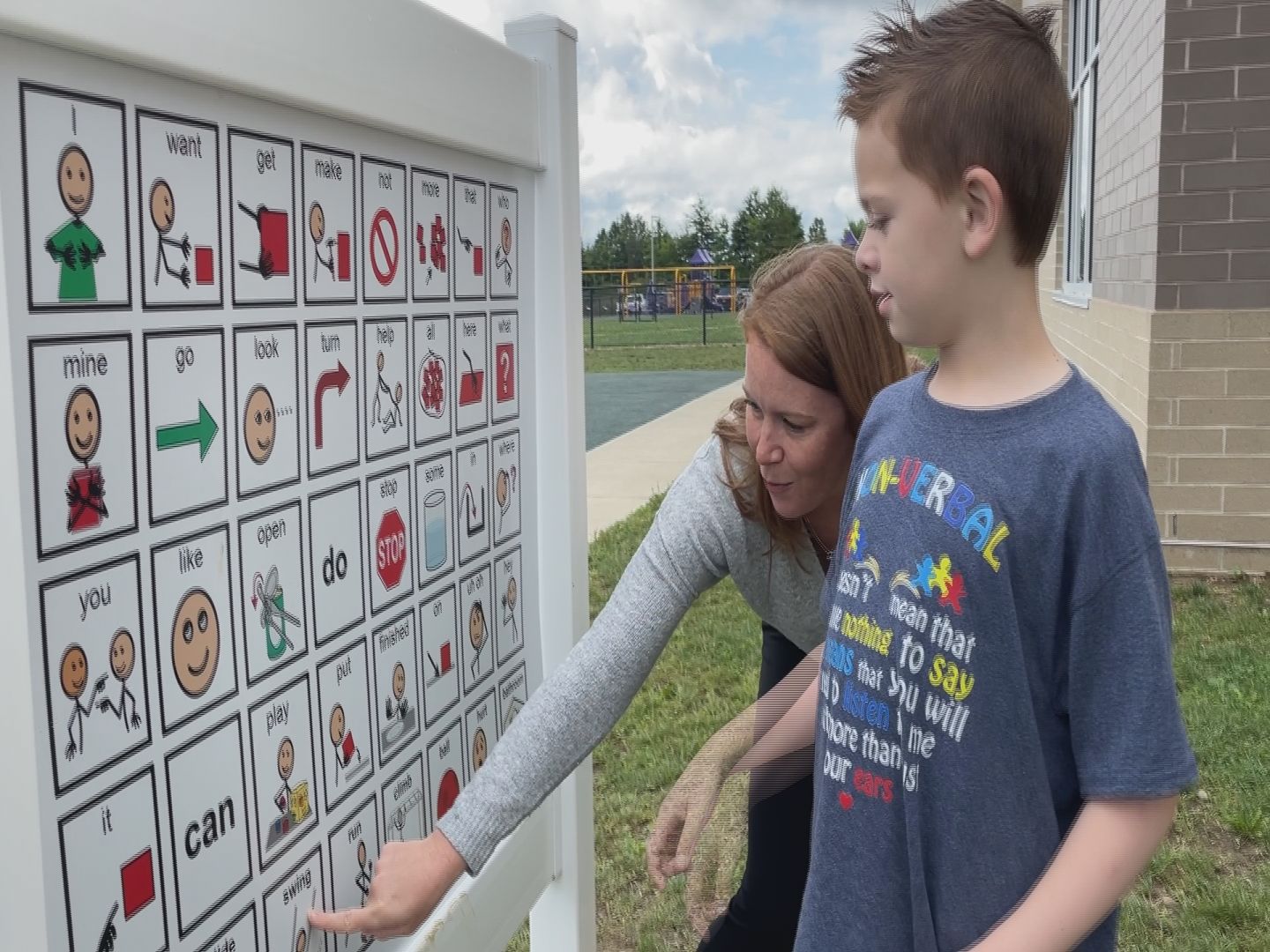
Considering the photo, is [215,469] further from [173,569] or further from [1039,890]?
[1039,890]

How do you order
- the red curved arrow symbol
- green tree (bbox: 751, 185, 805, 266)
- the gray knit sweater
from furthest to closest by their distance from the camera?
green tree (bbox: 751, 185, 805, 266) → the gray knit sweater → the red curved arrow symbol

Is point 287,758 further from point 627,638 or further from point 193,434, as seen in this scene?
point 627,638

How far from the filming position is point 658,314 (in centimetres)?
4181

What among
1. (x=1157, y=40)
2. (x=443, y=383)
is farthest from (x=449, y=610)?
(x=1157, y=40)

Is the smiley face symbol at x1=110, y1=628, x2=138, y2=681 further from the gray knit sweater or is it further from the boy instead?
the boy

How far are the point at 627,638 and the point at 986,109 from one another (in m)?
0.85

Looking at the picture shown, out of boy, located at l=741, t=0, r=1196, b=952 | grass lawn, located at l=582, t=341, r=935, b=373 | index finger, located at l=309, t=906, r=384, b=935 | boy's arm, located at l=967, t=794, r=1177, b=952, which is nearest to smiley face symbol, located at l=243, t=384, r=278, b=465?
index finger, located at l=309, t=906, r=384, b=935

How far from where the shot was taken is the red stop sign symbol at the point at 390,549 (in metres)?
1.50

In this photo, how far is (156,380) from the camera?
1.10 m

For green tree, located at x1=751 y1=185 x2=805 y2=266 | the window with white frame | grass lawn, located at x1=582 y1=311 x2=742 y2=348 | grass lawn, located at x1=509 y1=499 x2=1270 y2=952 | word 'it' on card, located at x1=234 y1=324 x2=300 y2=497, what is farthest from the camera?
green tree, located at x1=751 y1=185 x2=805 y2=266

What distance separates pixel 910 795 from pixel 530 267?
1.00 meters

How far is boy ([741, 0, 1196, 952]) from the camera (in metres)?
1.23

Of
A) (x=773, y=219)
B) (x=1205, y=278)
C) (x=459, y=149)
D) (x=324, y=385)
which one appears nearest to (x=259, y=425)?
(x=324, y=385)

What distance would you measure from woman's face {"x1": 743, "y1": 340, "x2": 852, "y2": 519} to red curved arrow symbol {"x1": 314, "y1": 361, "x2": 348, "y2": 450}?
0.67 meters
